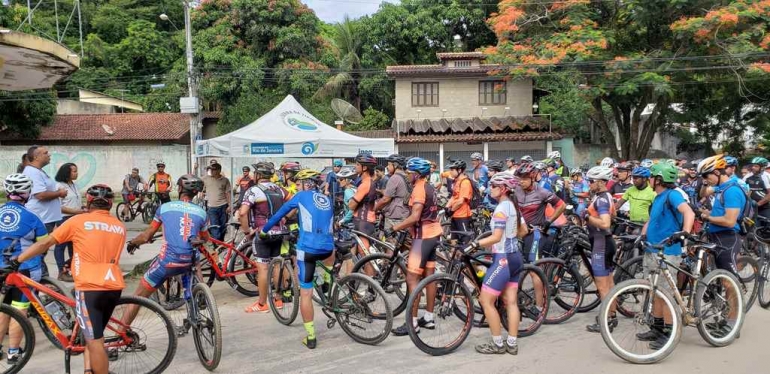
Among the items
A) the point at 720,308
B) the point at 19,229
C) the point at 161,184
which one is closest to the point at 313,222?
the point at 19,229

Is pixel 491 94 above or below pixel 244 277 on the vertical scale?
above

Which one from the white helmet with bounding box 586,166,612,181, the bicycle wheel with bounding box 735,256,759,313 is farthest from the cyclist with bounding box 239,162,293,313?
the bicycle wheel with bounding box 735,256,759,313

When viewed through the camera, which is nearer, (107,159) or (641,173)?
(641,173)

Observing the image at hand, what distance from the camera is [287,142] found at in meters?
13.1

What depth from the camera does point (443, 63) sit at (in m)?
30.2

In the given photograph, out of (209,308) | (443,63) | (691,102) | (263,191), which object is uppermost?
(443,63)

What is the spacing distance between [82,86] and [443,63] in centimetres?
2535

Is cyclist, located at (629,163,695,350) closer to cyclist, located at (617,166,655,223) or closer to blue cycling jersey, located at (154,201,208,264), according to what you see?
cyclist, located at (617,166,655,223)

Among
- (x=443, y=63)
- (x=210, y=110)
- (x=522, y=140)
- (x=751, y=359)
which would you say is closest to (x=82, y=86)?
(x=210, y=110)

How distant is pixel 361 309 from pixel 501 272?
1.50m

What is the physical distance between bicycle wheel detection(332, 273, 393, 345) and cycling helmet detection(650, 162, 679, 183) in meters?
3.04

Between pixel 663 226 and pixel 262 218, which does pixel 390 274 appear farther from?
pixel 663 226

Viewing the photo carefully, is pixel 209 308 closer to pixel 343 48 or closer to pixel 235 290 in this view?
pixel 235 290

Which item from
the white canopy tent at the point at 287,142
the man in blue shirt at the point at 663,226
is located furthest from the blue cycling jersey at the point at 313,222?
the white canopy tent at the point at 287,142
